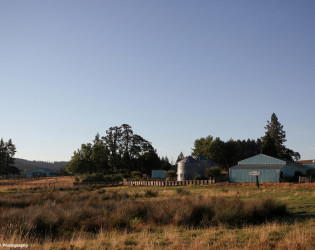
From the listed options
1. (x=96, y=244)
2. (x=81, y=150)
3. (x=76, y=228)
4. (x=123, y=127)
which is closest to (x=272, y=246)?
(x=96, y=244)

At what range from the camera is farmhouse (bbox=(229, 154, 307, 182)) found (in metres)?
51.3

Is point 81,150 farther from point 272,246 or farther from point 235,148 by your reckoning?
→ point 272,246

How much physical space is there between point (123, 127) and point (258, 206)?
76.4 metres

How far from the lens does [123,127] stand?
90.0 meters

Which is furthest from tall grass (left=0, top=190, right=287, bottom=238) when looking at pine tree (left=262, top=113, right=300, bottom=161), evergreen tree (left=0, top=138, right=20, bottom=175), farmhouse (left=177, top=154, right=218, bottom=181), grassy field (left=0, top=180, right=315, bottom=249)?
evergreen tree (left=0, top=138, right=20, bottom=175)

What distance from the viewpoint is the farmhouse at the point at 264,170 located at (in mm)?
51334

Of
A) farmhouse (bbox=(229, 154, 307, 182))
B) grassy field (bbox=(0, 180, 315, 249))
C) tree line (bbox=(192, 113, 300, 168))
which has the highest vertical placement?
tree line (bbox=(192, 113, 300, 168))

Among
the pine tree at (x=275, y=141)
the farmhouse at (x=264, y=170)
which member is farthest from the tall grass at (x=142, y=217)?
the pine tree at (x=275, y=141)

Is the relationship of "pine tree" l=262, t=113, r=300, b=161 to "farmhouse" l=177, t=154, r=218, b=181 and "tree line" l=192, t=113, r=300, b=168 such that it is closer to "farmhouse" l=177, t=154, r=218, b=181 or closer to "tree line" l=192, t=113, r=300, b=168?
"tree line" l=192, t=113, r=300, b=168

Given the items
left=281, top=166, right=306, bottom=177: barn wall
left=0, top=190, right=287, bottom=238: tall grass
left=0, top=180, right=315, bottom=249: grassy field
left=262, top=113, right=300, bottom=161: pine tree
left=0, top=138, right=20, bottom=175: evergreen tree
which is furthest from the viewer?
left=0, top=138, right=20, bottom=175: evergreen tree

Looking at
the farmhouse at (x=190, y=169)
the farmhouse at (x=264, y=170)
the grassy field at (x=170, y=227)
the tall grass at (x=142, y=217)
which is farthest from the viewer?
the farmhouse at (x=190, y=169)

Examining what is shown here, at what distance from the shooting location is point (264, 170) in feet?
171

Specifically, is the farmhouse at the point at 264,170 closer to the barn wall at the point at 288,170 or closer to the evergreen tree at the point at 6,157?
the barn wall at the point at 288,170

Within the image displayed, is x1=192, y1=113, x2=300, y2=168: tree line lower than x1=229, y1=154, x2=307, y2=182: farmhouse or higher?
higher
